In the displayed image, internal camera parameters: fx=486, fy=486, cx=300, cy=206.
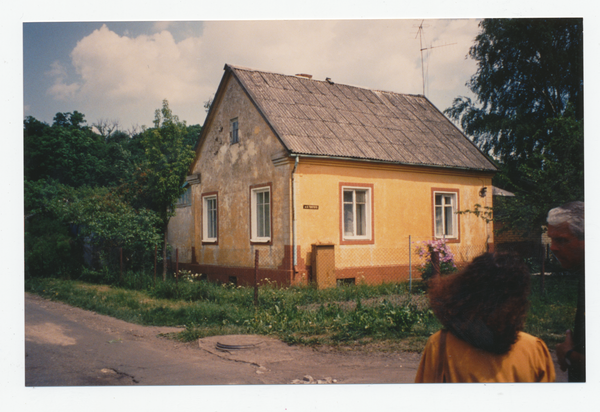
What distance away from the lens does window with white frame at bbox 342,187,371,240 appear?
1271 cm

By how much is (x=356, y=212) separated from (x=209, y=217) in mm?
5074

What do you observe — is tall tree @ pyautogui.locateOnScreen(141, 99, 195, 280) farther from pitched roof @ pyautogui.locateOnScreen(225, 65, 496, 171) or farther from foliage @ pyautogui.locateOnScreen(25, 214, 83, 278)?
pitched roof @ pyautogui.locateOnScreen(225, 65, 496, 171)

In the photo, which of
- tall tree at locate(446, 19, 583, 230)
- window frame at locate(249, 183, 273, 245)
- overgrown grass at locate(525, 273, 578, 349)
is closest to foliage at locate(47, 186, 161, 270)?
window frame at locate(249, 183, 273, 245)

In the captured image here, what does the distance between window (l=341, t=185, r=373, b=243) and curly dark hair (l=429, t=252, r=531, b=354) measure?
33.0 feet

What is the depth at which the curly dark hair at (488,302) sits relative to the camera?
2.40 meters

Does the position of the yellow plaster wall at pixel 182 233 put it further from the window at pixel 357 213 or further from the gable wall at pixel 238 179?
the window at pixel 357 213

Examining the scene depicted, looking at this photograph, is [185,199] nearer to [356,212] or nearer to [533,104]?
[356,212]

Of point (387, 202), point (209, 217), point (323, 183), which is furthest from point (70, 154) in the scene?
point (387, 202)

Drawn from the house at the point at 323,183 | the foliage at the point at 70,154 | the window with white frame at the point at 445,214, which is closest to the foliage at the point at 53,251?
the foliage at the point at 70,154

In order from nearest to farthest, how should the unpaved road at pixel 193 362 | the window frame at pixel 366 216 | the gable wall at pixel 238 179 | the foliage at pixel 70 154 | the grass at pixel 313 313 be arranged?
1. the unpaved road at pixel 193 362
2. the grass at pixel 313 313
3. the foliage at pixel 70 154
4. the gable wall at pixel 238 179
5. the window frame at pixel 366 216

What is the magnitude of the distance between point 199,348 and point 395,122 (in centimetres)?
1017

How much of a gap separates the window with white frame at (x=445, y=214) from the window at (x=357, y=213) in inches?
93.0

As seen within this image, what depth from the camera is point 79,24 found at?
640 centimetres
